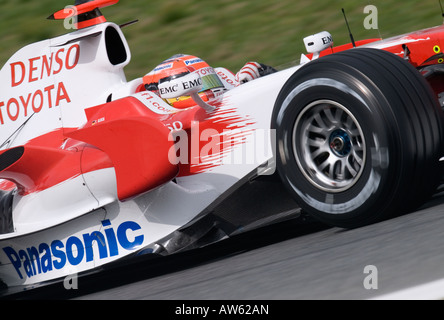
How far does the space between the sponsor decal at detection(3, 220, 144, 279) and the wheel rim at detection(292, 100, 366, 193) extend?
126 centimetres

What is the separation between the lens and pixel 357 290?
2.97 m

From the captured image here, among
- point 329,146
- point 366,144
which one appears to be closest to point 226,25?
point 329,146

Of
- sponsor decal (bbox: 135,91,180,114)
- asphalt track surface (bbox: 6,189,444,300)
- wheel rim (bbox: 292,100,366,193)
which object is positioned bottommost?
asphalt track surface (bbox: 6,189,444,300)

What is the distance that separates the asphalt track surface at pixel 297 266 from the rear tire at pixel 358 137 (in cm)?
15

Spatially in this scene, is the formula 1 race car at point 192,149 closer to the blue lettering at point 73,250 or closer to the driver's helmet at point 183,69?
the blue lettering at point 73,250

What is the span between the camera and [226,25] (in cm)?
1151

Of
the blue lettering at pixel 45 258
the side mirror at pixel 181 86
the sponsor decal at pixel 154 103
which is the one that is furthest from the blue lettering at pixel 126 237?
the side mirror at pixel 181 86

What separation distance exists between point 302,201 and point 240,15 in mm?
7693

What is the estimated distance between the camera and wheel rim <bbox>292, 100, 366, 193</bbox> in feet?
13.5

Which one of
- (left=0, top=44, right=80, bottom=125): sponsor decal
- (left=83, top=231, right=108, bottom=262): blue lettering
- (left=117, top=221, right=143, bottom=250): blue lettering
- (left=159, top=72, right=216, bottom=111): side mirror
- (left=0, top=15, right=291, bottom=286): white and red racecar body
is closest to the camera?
(left=159, top=72, right=216, bottom=111): side mirror

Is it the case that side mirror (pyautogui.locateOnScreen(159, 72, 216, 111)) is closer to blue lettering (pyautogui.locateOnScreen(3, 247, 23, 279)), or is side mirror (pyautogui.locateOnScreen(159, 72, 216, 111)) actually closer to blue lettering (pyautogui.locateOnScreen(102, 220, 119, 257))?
blue lettering (pyautogui.locateOnScreen(102, 220, 119, 257))

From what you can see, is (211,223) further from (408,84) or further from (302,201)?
(408,84)

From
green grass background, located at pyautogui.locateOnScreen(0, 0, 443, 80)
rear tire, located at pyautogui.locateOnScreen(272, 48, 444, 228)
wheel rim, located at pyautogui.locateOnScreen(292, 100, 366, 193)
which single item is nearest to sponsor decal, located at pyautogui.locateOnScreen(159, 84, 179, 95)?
rear tire, located at pyautogui.locateOnScreen(272, 48, 444, 228)
